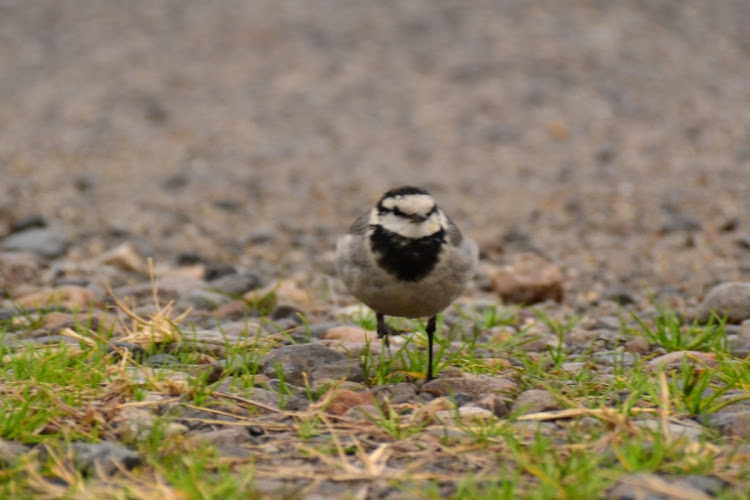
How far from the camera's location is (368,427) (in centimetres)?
412

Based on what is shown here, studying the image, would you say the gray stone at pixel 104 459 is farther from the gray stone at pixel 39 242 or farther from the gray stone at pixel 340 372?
the gray stone at pixel 39 242

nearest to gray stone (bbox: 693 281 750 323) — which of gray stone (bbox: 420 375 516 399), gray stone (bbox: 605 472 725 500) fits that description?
gray stone (bbox: 420 375 516 399)

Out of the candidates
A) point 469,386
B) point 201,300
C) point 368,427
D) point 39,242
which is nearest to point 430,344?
point 469,386

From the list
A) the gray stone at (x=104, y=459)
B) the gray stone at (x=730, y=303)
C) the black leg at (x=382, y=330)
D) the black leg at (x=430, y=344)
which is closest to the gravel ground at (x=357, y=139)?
the gray stone at (x=730, y=303)

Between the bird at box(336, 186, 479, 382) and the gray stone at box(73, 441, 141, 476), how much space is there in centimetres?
156

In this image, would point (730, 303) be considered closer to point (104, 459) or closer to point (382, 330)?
point (382, 330)

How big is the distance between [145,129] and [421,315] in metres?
7.97

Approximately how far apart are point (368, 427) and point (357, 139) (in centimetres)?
800

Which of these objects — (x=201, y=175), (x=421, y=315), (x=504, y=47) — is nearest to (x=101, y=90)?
(x=201, y=175)

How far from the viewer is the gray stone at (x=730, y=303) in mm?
5996

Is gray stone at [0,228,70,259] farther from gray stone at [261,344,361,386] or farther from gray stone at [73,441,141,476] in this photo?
gray stone at [73,441,141,476]

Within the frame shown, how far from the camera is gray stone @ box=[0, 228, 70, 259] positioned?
8102 mm

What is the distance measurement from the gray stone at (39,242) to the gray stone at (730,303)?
16.8 feet

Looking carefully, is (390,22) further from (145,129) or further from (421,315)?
(421,315)
